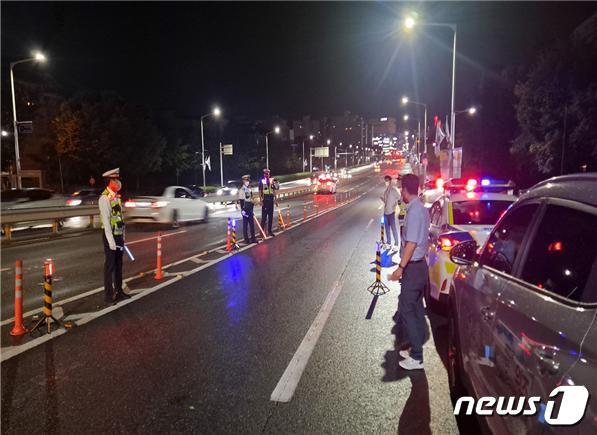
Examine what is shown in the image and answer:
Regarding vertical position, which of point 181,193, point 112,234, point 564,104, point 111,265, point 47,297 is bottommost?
point 47,297

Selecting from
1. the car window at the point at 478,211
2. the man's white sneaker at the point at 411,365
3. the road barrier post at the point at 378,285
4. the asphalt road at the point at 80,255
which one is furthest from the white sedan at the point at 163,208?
the man's white sneaker at the point at 411,365

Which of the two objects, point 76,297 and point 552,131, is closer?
point 76,297

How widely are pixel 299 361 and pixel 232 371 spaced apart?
728 mm

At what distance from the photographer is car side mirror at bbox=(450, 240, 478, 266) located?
4.39m

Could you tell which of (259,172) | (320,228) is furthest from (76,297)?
(259,172)

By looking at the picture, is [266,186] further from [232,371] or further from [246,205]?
[232,371]

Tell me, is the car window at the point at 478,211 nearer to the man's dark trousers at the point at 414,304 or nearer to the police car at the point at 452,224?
the police car at the point at 452,224

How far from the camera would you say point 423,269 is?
17.1 feet

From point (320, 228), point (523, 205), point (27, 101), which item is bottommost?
point (320, 228)

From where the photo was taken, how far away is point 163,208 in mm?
20766

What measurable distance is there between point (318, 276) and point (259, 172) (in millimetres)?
74228

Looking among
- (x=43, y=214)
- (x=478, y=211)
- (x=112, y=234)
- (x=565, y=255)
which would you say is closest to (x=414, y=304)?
(x=565, y=255)

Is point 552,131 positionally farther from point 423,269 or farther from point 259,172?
point 259,172

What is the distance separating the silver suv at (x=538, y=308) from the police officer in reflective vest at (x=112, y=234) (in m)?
5.78
